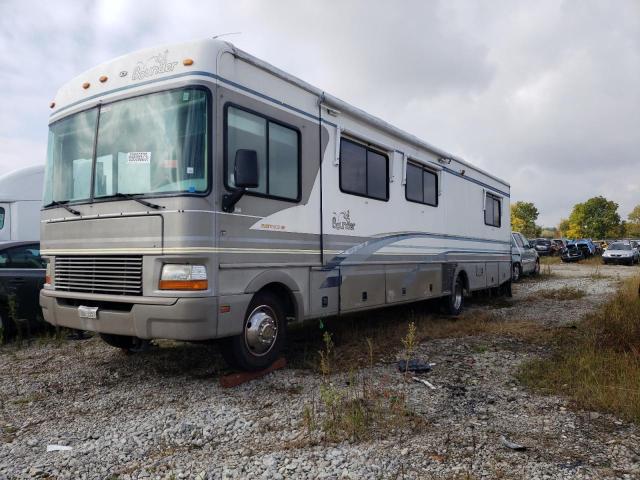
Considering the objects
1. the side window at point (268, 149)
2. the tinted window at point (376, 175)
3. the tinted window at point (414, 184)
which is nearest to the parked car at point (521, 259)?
the tinted window at point (414, 184)

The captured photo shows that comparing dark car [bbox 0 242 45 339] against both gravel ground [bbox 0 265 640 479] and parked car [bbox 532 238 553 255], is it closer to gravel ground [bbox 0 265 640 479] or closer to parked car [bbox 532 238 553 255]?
gravel ground [bbox 0 265 640 479]

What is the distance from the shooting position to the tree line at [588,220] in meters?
62.8

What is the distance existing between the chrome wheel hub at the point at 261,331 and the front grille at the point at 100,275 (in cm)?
109

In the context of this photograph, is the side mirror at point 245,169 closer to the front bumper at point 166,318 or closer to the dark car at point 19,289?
the front bumper at point 166,318

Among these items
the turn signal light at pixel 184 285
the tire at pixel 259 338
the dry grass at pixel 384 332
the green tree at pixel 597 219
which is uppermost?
the green tree at pixel 597 219

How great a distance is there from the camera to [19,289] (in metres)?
7.04

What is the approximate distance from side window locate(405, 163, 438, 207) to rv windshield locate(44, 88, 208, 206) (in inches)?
164

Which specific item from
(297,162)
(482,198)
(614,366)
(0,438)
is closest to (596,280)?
(482,198)

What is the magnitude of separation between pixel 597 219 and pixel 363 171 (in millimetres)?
65033

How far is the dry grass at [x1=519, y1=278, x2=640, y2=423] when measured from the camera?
4301 millimetres

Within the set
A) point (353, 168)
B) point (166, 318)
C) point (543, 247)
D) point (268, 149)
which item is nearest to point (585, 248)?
point (543, 247)

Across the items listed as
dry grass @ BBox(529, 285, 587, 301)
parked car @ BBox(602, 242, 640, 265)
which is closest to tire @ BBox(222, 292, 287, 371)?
dry grass @ BBox(529, 285, 587, 301)

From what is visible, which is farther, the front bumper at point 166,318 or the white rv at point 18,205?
the white rv at point 18,205

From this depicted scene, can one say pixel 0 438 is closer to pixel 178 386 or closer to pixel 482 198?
pixel 178 386
